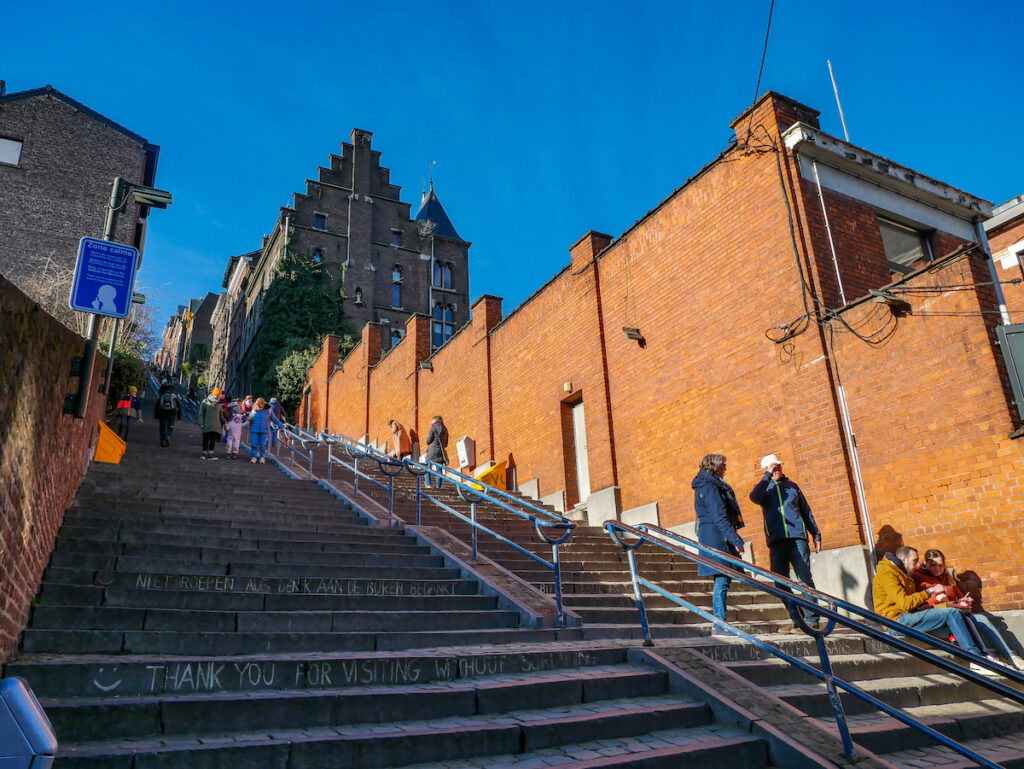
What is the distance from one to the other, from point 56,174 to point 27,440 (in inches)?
969

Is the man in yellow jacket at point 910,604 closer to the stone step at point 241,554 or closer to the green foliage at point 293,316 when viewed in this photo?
the stone step at point 241,554

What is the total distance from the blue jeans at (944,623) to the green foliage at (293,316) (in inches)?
1213

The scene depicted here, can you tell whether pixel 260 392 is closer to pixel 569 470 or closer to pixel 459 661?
pixel 569 470

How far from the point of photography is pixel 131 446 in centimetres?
1523

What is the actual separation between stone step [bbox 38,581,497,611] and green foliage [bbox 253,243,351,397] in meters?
29.4

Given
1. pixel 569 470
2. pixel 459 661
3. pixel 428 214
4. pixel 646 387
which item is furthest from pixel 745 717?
pixel 428 214

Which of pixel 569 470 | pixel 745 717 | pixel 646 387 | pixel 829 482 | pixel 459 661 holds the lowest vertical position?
pixel 745 717

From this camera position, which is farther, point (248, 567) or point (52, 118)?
point (52, 118)

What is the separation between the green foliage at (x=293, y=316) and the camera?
3522 cm

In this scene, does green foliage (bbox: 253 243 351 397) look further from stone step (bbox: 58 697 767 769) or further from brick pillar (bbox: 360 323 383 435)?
stone step (bbox: 58 697 767 769)

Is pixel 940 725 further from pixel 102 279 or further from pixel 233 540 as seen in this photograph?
pixel 102 279

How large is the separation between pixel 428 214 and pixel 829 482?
4231 centimetres

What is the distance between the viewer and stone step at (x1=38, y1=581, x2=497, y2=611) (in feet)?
17.6

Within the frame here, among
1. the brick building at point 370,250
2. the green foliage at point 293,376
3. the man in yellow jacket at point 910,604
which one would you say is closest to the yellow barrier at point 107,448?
the man in yellow jacket at point 910,604
